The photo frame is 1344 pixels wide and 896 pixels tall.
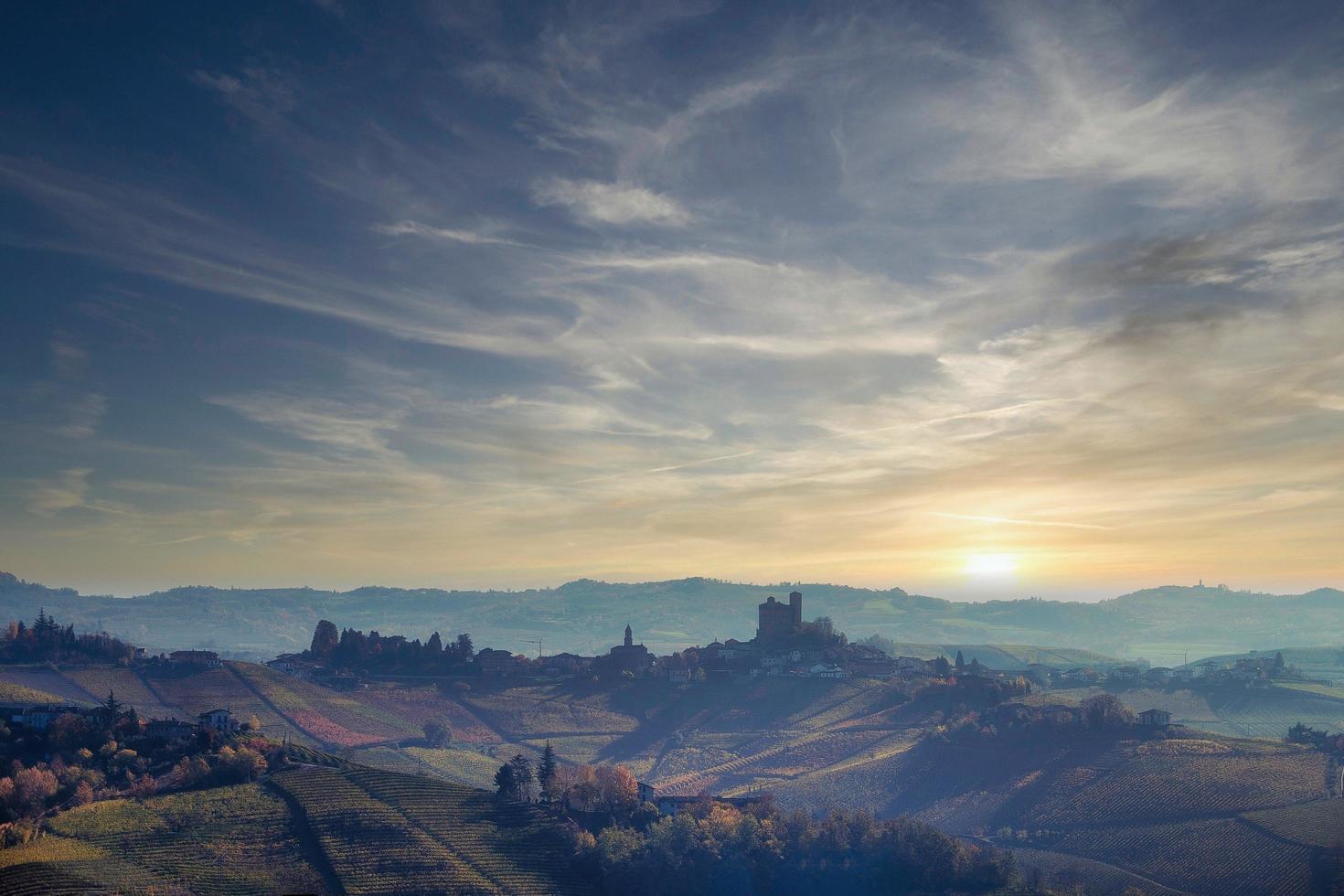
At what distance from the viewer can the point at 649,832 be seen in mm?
115938

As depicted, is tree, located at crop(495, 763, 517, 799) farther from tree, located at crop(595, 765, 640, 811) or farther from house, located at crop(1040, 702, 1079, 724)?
house, located at crop(1040, 702, 1079, 724)

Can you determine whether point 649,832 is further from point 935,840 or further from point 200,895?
point 200,895

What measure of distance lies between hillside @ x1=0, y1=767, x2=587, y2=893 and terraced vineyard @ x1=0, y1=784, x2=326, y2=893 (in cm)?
13

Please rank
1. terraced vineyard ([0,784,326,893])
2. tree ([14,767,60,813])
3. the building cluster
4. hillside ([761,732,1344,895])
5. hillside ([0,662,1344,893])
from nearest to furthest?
1. terraced vineyard ([0,784,326,893])
2. tree ([14,767,60,813])
3. hillside ([0,662,1344,893])
4. hillside ([761,732,1344,895])
5. the building cluster

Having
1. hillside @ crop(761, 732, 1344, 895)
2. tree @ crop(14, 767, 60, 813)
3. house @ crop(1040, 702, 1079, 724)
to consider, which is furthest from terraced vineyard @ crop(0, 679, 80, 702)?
house @ crop(1040, 702, 1079, 724)

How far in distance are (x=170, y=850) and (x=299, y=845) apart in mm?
11253

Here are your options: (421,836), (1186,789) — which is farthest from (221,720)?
(1186,789)

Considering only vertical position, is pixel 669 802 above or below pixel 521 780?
below

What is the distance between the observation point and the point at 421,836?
107 metres

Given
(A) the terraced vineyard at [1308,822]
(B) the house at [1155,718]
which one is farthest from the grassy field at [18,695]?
(B) the house at [1155,718]

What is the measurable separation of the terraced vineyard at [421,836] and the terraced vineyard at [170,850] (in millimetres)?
3873

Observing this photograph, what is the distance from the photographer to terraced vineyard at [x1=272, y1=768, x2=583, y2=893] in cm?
9819

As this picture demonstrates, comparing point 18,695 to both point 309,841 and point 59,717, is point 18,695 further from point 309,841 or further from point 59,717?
point 309,841

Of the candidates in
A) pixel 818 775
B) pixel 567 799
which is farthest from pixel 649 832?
pixel 818 775
